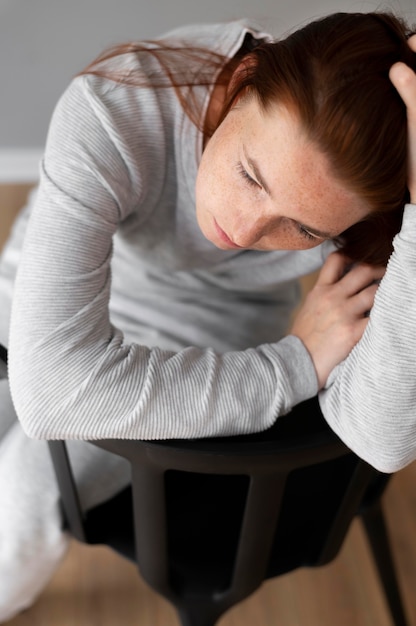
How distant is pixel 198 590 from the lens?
0.97 meters

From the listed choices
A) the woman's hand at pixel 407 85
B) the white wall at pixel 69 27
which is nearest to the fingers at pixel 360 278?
the woman's hand at pixel 407 85

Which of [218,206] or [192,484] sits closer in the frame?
[218,206]

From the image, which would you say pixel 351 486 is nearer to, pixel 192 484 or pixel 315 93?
pixel 192 484

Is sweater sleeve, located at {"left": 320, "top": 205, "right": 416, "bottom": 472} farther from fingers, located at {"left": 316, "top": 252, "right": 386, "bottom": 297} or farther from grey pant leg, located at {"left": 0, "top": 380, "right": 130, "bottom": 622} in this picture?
grey pant leg, located at {"left": 0, "top": 380, "right": 130, "bottom": 622}

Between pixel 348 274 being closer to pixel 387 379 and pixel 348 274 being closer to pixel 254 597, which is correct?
pixel 387 379

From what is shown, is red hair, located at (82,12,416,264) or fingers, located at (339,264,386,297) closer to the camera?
red hair, located at (82,12,416,264)

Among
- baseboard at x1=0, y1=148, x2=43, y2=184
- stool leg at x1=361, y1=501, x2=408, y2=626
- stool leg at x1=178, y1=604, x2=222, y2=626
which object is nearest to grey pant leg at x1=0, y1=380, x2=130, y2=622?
stool leg at x1=178, y1=604, x2=222, y2=626

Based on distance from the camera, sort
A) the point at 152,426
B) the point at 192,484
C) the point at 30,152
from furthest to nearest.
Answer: the point at 30,152 → the point at 192,484 → the point at 152,426

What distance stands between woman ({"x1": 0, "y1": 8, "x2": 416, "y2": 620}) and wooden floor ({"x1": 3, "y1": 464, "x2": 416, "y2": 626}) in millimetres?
374

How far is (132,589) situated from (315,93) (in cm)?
104

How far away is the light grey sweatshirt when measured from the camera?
0.80m

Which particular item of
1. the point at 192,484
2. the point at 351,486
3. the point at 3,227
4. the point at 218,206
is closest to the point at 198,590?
the point at 192,484

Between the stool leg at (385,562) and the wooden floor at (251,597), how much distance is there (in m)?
0.05

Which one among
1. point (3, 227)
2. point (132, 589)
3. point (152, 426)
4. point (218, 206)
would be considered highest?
point (218, 206)
